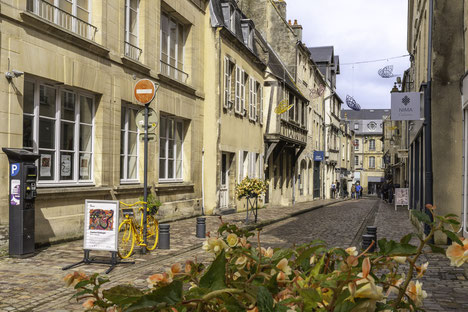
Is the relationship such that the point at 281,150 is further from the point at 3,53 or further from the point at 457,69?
the point at 3,53

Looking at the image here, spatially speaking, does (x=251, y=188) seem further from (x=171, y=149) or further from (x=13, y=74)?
(x=13, y=74)

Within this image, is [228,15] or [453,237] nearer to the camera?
[453,237]

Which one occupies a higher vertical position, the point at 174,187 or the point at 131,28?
the point at 131,28

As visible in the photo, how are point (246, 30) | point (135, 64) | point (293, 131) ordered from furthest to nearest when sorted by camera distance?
point (293, 131) → point (246, 30) → point (135, 64)

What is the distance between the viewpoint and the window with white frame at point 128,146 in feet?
42.9

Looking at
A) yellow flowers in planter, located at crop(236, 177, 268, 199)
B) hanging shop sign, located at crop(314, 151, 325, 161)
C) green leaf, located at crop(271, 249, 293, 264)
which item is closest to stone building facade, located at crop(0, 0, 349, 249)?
yellow flowers in planter, located at crop(236, 177, 268, 199)

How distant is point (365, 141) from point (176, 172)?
72943 millimetres

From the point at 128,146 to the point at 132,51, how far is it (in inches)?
96.8

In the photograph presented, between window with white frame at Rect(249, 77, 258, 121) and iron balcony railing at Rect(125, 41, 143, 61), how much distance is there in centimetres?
956

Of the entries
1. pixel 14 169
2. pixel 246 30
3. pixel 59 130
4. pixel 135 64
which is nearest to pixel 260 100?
pixel 246 30

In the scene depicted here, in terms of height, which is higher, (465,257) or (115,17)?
(115,17)

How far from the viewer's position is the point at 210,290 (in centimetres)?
116

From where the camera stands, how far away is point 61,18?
10.6 meters

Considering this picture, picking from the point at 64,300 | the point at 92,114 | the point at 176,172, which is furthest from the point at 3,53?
the point at 176,172
